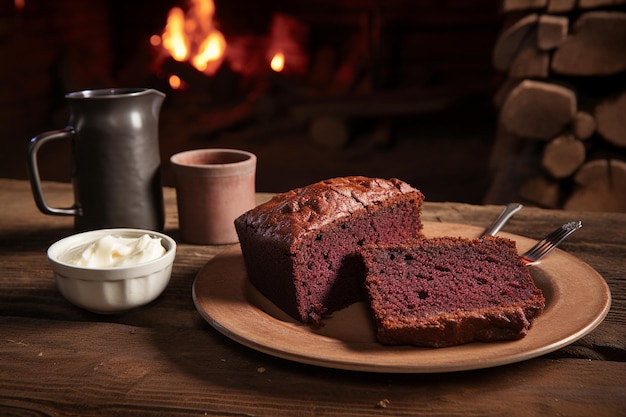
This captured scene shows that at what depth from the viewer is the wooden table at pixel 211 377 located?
110cm

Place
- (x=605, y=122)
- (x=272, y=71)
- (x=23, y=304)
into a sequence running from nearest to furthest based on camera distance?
(x=23, y=304) < (x=605, y=122) < (x=272, y=71)

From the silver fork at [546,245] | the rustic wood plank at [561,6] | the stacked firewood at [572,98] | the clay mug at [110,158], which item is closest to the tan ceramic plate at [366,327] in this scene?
Answer: the silver fork at [546,245]

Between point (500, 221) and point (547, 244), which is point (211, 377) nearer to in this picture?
point (547, 244)

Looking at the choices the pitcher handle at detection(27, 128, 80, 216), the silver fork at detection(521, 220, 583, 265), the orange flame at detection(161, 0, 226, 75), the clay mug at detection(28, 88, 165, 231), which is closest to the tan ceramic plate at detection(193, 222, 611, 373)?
the silver fork at detection(521, 220, 583, 265)

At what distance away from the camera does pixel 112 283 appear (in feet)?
4.45

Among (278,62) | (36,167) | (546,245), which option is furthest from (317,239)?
(278,62)

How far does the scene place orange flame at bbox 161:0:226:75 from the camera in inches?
222

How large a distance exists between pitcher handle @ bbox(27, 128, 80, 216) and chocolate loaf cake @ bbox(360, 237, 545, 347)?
840 mm

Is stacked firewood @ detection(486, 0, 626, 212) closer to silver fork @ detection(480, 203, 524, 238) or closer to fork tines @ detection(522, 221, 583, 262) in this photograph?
silver fork @ detection(480, 203, 524, 238)

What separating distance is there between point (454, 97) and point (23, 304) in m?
3.94

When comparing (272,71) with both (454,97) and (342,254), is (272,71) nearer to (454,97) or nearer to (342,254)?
(454,97)

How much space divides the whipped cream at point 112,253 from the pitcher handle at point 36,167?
33 cm

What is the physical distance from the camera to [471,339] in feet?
4.02

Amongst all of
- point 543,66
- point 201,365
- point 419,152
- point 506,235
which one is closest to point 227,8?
point 419,152
